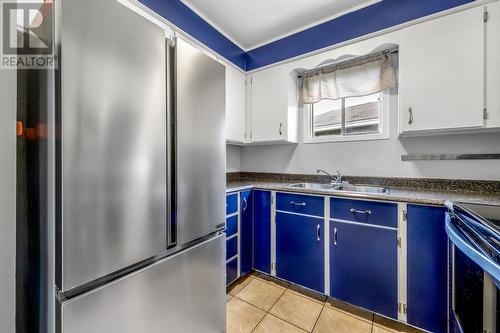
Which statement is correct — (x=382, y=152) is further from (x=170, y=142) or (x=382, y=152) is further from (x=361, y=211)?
(x=170, y=142)

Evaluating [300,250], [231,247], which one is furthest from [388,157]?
[231,247]

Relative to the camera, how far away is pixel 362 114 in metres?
2.26

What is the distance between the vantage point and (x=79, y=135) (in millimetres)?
690

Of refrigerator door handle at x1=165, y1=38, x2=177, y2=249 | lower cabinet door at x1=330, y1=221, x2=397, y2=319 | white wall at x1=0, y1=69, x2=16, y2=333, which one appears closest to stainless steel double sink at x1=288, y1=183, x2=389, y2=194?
lower cabinet door at x1=330, y1=221, x2=397, y2=319

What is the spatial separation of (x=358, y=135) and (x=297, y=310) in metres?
1.71

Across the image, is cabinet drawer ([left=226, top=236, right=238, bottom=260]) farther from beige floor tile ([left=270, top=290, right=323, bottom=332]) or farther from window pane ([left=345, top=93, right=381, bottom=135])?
→ window pane ([left=345, top=93, right=381, bottom=135])

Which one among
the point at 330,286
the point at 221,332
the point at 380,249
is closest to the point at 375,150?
the point at 380,249

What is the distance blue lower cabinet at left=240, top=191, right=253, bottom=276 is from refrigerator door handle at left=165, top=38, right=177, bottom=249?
3.46 ft

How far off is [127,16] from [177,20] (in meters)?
1.26

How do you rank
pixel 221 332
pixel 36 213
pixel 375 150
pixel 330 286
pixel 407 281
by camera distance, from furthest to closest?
pixel 375 150
pixel 330 286
pixel 407 281
pixel 221 332
pixel 36 213

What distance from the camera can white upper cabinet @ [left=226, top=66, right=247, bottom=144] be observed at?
7.66ft

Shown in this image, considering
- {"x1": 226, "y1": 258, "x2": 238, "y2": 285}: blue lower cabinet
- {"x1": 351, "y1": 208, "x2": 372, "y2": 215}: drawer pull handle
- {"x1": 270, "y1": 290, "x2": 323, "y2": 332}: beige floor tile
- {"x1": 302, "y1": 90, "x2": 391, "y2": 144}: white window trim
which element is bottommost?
{"x1": 270, "y1": 290, "x2": 323, "y2": 332}: beige floor tile

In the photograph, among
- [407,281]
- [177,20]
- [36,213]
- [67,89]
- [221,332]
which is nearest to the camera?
[67,89]

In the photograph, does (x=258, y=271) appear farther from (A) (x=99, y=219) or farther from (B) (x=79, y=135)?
(B) (x=79, y=135)
